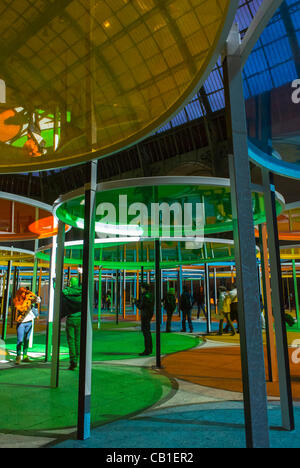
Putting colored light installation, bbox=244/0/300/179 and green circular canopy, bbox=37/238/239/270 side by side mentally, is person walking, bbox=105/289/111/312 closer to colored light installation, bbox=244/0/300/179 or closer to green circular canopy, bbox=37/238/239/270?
green circular canopy, bbox=37/238/239/270

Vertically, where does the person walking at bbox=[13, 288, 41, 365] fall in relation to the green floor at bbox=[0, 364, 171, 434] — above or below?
above

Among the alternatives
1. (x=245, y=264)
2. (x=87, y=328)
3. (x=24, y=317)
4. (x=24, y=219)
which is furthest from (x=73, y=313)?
(x=245, y=264)

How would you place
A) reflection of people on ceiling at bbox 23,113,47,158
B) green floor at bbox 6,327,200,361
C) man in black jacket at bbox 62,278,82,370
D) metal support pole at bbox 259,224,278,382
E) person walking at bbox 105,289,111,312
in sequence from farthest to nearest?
person walking at bbox 105,289,111,312, green floor at bbox 6,327,200,361, man in black jacket at bbox 62,278,82,370, metal support pole at bbox 259,224,278,382, reflection of people on ceiling at bbox 23,113,47,158

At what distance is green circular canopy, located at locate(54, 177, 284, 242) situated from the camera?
208 inches

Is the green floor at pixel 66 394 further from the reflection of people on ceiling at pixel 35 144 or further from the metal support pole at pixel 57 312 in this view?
the reflection of people on ceiling at pixel 35 144

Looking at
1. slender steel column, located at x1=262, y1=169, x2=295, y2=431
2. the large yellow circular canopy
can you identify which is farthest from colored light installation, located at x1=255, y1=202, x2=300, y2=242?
the large yellow circular canopy

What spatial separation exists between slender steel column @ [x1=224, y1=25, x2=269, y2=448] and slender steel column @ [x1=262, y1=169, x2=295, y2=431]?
1.87 m

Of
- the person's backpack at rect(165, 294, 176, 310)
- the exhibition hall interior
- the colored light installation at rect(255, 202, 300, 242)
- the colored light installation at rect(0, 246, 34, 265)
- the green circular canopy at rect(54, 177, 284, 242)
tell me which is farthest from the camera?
the person's backpack at rect(165, 294, 176, 310)

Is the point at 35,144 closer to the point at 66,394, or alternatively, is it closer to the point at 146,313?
the point at 66,394

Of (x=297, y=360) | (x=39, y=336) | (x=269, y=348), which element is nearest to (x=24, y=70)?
(x=269, y=348)

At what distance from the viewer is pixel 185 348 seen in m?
10.5

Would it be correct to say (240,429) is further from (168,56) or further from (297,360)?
(297,360)

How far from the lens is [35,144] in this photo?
13.8 feet

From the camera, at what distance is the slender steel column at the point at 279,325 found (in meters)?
3.86
